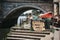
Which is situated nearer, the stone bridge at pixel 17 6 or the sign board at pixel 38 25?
the sign board at pixel 38 25

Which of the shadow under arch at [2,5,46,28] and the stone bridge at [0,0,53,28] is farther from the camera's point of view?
the shadow under arch at [2,5,46,28]

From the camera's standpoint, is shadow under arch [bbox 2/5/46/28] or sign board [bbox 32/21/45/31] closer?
sign board [bbox 32/21/45/31]

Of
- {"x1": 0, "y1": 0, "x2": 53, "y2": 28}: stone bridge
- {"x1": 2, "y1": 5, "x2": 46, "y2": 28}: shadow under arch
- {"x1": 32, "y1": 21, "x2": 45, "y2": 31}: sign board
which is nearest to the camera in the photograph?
{"x1": 32, "y1": 21, "x2": 45, "y2": 31}: sign board

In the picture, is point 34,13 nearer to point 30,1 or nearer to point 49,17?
point 49,17

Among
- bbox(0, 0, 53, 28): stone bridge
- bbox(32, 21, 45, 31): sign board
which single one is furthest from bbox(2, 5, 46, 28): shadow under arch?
bbox(32, 21, 45, 31): sign board

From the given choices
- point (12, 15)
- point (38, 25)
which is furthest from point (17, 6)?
point (38, 25)

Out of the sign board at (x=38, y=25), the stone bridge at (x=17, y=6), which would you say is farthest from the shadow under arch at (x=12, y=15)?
the sign board at (x=38, y=25)

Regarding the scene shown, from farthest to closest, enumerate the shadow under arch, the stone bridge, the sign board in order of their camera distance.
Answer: the shadow under arch → the stone bridge → the sign board

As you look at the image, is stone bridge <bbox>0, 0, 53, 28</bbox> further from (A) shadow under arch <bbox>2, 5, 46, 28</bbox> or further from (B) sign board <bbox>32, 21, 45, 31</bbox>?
(B) sign board <bbox>32, 21, 45, 31</bbox>

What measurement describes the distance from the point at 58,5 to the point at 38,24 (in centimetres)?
39

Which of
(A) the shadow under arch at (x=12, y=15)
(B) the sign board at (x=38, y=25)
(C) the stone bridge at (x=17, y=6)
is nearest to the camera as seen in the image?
(B) the sign board at (x=38, y=25)

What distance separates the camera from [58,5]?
1.84 metres

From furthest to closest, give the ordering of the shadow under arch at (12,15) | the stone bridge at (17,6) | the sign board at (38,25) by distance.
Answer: the shadow under arch at (12,15) < the stone bridge at (17,6) < the sign board at (38,25)

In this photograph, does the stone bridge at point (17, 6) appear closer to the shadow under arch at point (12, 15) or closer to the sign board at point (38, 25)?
the shadow under arch at point (12, 15)
